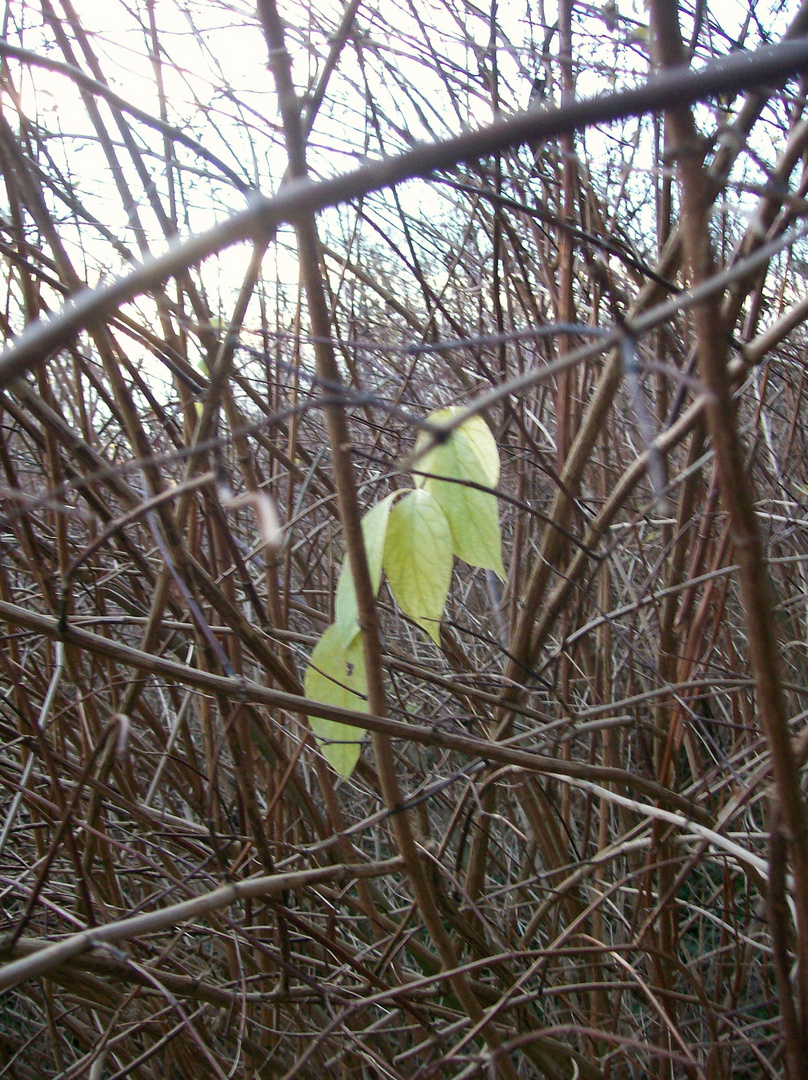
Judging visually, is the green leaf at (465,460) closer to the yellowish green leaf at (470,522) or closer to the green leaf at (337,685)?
the yellowish green leaf at (470,522)

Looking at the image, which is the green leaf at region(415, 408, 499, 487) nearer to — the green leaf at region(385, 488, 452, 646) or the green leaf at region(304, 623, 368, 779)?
the green leaf at region(385, 488, 452, 646)

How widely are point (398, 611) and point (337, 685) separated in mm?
890

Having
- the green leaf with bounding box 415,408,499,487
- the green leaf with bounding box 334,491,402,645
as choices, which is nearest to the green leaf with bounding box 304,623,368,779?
the green leaf with bounding box 334,491,402,645

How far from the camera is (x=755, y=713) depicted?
1296mm

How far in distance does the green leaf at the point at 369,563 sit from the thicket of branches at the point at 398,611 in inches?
1.7

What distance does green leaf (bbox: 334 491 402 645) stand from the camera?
57 centimetres

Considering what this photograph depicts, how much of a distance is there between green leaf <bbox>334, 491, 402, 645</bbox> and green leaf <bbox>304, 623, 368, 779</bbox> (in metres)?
0.01

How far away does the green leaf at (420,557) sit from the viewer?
0.57 m

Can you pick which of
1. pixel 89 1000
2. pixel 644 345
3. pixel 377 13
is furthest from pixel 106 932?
pixel 377 13

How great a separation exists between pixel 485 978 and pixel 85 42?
4.08 feet

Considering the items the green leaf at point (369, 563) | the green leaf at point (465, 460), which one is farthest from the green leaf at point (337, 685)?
the green leaf at point (465, 460)

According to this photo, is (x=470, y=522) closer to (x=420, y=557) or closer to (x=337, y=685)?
(x=420, y=557)

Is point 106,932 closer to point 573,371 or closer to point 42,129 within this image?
point 573,371

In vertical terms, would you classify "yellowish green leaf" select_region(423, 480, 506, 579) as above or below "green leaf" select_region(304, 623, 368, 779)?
above
